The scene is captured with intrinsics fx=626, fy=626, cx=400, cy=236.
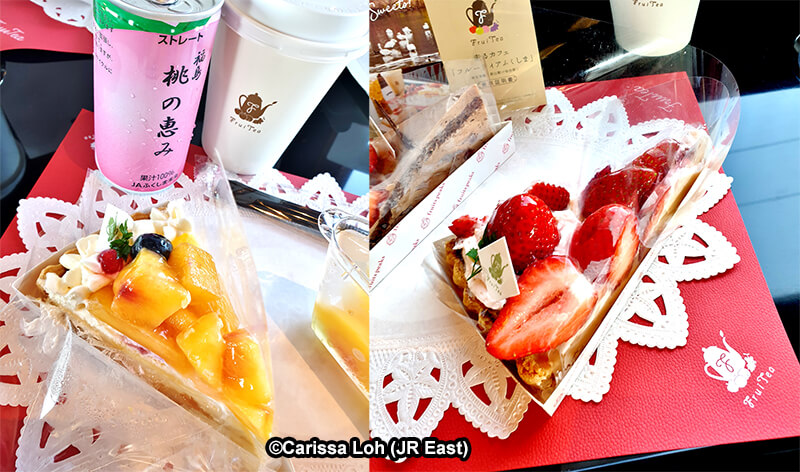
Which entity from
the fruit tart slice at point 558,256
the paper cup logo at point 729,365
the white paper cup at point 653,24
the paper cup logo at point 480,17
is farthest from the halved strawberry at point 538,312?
the white paper cup at point 653,24

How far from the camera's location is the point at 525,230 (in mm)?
845

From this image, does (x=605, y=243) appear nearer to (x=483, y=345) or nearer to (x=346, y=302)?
(x=483, y=345)

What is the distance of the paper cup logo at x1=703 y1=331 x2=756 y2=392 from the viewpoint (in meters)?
0.88

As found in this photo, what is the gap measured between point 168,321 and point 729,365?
78 centimetres

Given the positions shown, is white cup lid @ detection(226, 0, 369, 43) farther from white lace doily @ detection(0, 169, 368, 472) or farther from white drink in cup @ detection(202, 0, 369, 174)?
white lace doily @ detection(0, 169, 368, 472)

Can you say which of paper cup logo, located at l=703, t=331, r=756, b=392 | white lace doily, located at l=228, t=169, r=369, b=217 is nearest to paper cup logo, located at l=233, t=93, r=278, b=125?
white lace doily, located at l=228, t=169, r=369, b=217

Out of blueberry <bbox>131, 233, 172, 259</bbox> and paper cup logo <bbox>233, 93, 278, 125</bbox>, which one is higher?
paper cup logo <bbox>233, 93, 278, 125</bbox>

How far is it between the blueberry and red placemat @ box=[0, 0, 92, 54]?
515 mm

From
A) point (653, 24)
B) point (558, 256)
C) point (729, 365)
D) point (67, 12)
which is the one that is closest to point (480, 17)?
point (653, 24)

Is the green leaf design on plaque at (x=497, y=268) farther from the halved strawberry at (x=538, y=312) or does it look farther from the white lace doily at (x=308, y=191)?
the white lace doily at (x=308, y=191)

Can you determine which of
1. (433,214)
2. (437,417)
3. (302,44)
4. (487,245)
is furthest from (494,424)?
(302,44)

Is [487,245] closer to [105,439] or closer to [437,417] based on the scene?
[437,417]

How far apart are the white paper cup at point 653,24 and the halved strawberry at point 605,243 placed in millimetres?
420

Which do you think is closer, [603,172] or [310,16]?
[310,16]
